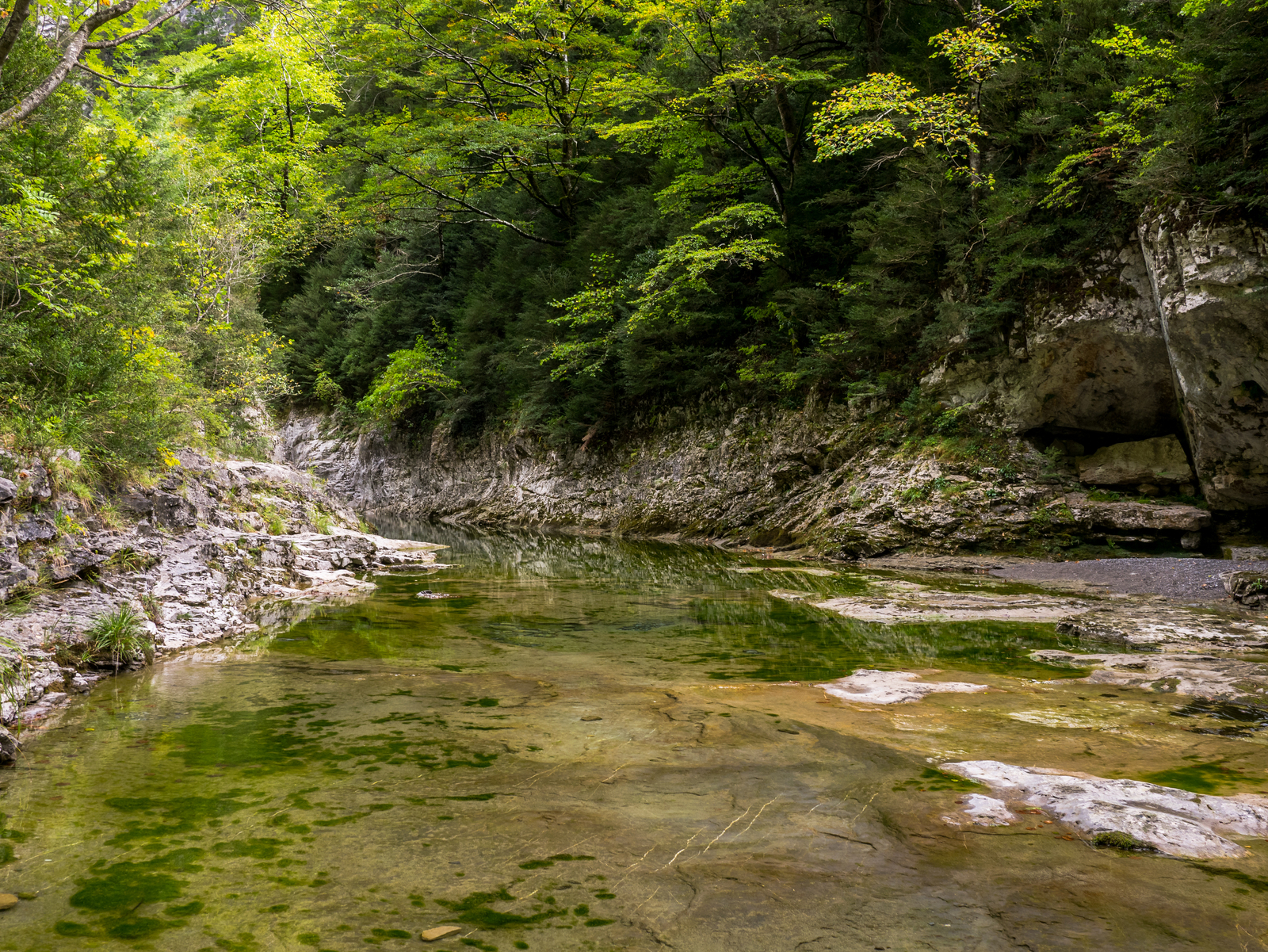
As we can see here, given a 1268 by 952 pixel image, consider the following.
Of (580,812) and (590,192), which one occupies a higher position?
(590,192)

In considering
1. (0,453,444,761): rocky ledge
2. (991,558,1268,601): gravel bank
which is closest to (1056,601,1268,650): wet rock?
(991,558,1268,601): gravel bank

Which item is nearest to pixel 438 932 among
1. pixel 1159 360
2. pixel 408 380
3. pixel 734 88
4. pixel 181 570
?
pixel 181 570

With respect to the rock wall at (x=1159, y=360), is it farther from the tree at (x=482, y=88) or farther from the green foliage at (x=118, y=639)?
the green foliage at (x=118, y=639)

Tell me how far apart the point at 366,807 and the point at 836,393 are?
1325 cm

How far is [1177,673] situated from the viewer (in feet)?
16.4

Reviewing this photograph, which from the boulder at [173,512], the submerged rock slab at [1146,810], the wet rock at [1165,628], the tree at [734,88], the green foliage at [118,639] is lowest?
the wet rock at [1165,628]

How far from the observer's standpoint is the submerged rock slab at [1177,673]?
4.60 metres

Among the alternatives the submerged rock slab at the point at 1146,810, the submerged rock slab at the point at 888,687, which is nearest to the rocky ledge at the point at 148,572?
the submerged rock slab at the point at 888,687

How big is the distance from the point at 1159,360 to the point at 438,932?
1182 cm

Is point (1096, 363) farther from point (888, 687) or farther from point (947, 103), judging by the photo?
point (888, 687)

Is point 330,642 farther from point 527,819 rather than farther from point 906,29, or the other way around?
point 906,29

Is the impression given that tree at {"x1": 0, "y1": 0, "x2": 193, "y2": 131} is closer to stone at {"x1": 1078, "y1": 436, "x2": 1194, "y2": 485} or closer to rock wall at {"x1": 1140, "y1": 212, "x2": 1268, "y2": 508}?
rock wall at {"x1": 1140, "y1": 212, "x2": 1268, "y2": 508}

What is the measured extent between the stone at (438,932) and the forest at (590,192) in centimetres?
618

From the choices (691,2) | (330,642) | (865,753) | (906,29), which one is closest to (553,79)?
(691,2)
